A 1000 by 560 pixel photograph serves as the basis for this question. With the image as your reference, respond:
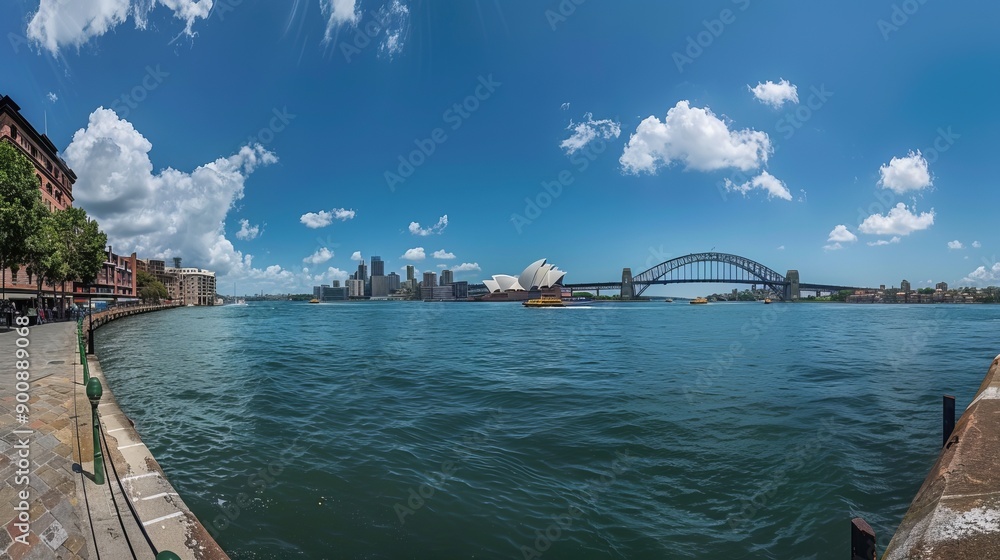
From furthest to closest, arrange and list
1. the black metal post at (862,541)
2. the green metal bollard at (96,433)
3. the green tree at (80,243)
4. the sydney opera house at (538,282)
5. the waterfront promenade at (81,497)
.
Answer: the sydney opera house at (538,282) → the green tree at (80,243) → the green metal bollard at (96,433) → the waterfront promenade at (81,497) → the black metal post at (862,541)

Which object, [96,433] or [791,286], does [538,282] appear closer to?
[791,286]

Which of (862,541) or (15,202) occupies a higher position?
(15,202)

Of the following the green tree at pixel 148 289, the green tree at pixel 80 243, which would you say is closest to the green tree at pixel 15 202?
the green tree at pixel 80 243

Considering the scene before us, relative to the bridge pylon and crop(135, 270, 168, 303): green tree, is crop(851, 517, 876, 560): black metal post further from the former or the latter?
the bridge pylon

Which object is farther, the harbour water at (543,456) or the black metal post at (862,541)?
the harbour water at (543,456)

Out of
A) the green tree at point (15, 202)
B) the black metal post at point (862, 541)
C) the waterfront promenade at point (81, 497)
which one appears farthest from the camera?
the green tree at point (15, 202)

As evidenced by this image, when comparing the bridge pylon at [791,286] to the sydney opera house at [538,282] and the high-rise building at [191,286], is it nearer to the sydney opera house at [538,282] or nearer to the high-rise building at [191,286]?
the sydney opera house at [538,282]

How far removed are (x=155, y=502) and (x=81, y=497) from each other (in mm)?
872

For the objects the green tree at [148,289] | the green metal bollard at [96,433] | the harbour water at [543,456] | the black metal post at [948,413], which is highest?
the green tree at [148,289]

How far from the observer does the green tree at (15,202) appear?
2069 centimetres

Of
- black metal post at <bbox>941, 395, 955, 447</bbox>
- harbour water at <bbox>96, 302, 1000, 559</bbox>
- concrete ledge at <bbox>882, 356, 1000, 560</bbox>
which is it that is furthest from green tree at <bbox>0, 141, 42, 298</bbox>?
black metal post at <bbox>941, 395, 955, 447</bbox>

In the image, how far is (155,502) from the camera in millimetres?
4688

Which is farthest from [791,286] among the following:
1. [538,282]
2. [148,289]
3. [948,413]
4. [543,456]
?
[148,289]

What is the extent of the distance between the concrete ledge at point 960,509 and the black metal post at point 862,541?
0.66 m
